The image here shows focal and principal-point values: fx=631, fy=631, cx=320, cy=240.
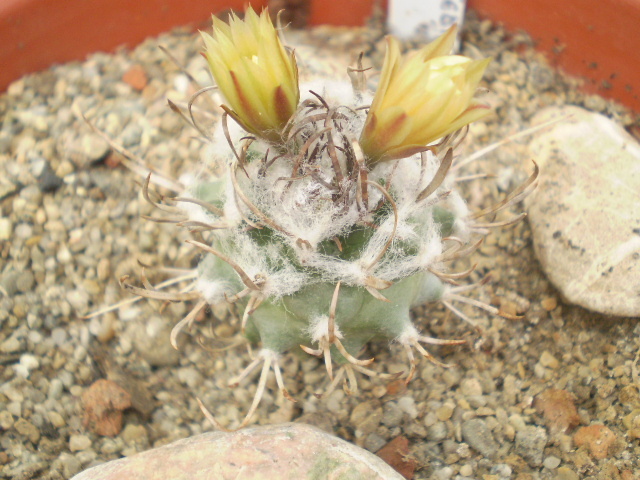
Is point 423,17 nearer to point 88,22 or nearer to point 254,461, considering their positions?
point 88,22

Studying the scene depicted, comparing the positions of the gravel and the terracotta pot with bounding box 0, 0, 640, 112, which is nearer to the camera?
the gravel

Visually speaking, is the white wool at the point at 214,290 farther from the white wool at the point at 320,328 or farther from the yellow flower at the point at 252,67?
the yellow flower at the point at 252,67

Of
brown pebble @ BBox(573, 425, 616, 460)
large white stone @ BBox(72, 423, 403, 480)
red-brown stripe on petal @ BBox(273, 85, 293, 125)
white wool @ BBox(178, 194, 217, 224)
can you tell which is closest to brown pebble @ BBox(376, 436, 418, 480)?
large white stone @ BBox(72, 423, 403, 480)

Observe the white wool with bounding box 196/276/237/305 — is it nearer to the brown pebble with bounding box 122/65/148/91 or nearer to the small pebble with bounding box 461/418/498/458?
the small pebble with bounding box 461/418/498/458

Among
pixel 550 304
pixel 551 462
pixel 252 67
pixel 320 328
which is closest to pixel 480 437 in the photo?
pixel 551 462

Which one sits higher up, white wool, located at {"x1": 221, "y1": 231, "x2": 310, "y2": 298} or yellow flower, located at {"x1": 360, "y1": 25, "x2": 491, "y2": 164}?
yellow flower, located at {"x1": 360, "y1": 25, "x2": 491, "y2": 164}

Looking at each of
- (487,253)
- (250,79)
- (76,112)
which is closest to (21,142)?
(76,112)
